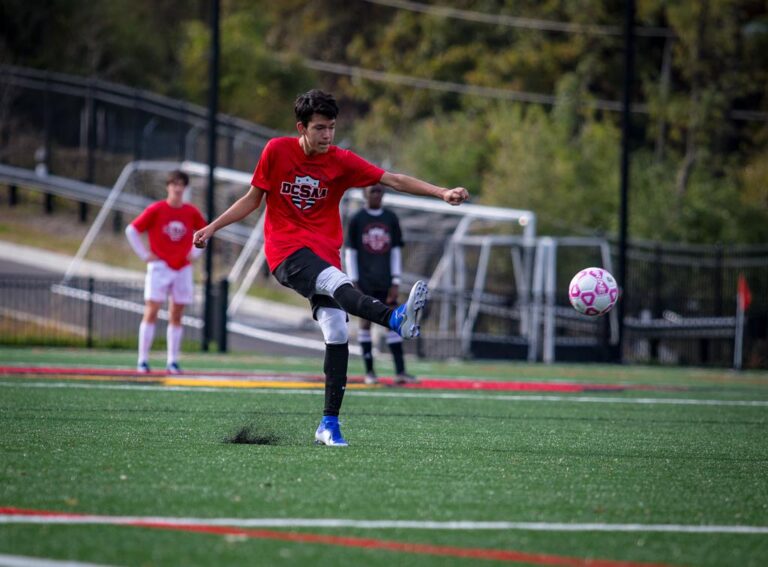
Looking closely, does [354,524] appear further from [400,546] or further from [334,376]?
[334,376]

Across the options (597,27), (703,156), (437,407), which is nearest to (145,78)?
(597,27)

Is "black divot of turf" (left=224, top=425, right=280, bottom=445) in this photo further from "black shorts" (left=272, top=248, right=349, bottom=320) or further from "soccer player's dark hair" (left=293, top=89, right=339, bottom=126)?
"soccer player's dark hair" (left=293, top=89, right=339, bottom=126)

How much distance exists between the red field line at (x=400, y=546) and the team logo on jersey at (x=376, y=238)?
8.43m

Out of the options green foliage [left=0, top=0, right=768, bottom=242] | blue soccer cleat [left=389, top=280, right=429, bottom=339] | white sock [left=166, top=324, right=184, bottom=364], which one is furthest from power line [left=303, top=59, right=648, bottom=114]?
blue soccer cleat [left=389, top=280, right=429, bottom=339]

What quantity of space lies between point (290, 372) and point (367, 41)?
3699cm

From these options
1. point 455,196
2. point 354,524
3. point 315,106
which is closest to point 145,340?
point 315,106

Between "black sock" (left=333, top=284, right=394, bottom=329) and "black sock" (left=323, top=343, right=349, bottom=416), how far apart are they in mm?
363

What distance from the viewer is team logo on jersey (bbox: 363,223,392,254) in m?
→ 13.1

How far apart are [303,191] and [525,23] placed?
37.6m

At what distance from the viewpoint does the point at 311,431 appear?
809 cm

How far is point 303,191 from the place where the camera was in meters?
7.45

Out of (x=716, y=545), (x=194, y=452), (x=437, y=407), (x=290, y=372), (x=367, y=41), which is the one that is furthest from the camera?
(x=367, y=41)

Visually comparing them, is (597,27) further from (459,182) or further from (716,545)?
(716,545)

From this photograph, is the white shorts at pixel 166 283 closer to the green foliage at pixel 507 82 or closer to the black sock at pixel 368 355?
the black sock at pixel 368 355
